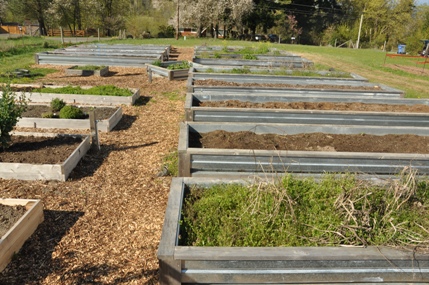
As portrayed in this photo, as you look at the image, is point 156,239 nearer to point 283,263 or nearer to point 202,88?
point 283,263

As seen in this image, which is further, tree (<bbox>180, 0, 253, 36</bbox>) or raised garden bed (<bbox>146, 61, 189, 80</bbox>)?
tree (<bbox>180, 0, 253, 36</bbox>)

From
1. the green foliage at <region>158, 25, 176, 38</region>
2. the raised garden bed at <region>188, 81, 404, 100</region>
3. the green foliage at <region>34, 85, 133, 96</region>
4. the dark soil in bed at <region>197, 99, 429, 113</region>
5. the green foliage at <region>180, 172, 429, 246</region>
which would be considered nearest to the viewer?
the green foliage at <region>180, 172, 429, 246</region>

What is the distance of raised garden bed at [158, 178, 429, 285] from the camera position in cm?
232

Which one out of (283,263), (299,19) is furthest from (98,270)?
(299,19)

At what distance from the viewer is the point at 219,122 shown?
5.71 metres

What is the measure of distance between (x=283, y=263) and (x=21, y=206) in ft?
10.5

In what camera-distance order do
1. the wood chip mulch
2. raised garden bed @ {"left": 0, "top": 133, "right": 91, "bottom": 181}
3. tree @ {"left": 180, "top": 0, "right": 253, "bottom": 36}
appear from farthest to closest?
1. tree @ {"left": 180, "top": 0, "right": 253, "bottom": 36}
2. raised garden bed @ {"left": 0, "top": 133, "right": 91, "bottom": 181}
3. the wood chip mulch

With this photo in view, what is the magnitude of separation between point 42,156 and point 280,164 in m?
3.80

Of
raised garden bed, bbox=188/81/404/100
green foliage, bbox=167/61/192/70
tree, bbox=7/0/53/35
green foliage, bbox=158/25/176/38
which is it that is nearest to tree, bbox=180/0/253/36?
green foliage, bbox=158/25/176/38

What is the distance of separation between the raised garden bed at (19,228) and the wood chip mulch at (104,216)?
0.08 m

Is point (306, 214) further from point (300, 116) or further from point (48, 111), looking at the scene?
point (48, 111)

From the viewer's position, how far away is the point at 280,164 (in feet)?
13.7

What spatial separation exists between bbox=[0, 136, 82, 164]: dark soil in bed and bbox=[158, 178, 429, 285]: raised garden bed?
3549 mm

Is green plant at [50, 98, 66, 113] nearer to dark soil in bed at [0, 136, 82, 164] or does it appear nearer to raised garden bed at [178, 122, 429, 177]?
dark soil in bed at [0, 136, 82, 164]
